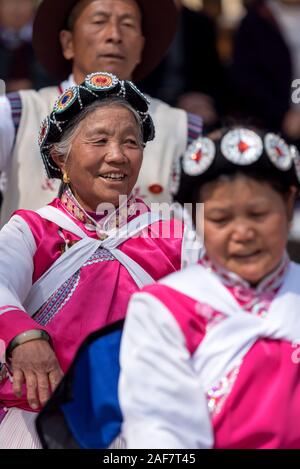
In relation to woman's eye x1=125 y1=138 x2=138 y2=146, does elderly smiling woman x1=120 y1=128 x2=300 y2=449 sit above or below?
below

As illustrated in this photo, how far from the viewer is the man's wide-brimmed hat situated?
15.4ft

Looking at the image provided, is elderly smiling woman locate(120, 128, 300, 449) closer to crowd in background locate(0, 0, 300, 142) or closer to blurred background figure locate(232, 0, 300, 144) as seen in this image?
crowd in background locate(0, 0, 300, 142)

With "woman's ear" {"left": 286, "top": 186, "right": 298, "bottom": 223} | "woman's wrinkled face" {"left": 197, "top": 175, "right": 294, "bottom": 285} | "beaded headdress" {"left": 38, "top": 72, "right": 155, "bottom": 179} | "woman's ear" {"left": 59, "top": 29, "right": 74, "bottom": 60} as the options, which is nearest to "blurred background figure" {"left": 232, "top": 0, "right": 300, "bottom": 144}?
"woman's ear" {"left": 59, "top": 29, "right": 74, "bottom": 60}

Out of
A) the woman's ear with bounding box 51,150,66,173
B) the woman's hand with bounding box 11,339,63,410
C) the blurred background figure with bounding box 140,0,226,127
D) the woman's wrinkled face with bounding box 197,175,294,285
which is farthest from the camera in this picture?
the blurred background figure with bounding box 140,0,226,127

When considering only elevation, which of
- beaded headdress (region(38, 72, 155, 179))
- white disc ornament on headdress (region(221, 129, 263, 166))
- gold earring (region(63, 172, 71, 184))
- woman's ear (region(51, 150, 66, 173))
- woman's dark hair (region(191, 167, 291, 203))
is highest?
beaded headdress (region(38, 72, 155, 179))

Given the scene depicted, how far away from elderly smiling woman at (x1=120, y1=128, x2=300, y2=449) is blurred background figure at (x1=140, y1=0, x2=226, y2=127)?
144 inches

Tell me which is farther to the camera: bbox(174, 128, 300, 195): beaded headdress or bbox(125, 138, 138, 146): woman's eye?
bbox(125, 138, 138, 146): woman's eye

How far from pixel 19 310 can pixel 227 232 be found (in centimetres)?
71

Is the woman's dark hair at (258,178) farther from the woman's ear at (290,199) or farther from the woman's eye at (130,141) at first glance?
the woman's eye at (130,141)

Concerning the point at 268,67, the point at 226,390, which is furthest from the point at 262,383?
the point at 268,67

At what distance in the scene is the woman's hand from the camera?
9.60 feet

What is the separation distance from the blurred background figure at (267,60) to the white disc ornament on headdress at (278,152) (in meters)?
3.80

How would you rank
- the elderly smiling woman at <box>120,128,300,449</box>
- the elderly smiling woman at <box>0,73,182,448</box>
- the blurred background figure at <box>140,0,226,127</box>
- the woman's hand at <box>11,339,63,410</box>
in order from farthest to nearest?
the blurred background figure at <box>140,0,226,127</box> → the elderly smiling woman at <box>0,73,182,448</box> → the woman's hand at <box>11,339,63,410</box> → the elderly smiling woman at <box>120,128,300,449</box>
